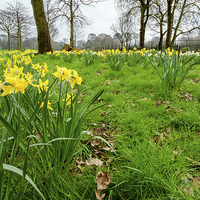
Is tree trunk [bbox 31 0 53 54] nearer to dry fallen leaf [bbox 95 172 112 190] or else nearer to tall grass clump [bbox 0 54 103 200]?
tall grass clump [bbox 0 54 103 200]

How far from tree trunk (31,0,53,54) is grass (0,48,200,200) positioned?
683 centimetres

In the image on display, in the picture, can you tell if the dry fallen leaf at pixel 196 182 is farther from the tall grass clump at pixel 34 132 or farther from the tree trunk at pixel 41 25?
the tree trunk at pixel 41 25

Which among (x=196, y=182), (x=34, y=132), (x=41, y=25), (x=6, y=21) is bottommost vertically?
(x=196, y=182)

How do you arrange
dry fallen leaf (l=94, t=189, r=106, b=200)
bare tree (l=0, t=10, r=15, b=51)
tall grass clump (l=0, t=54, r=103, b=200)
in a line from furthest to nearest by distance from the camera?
bare tree (l=0, t=10, r=15, b=51)
dry fallen leaf (l=94, t=189, r=106, b=200)
tall grass clump (l=0, t=54, r=103, b=200)

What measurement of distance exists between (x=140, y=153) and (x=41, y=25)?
8.46 meters

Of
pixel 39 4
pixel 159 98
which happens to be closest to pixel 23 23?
pixel 39 4

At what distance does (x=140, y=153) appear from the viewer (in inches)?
39.0

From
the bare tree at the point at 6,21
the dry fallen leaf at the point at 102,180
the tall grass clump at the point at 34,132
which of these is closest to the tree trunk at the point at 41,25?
the tall grass clump at the point at 34,132

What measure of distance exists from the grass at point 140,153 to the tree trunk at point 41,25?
6.83 m

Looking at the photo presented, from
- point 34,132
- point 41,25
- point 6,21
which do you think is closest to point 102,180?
point 34,132

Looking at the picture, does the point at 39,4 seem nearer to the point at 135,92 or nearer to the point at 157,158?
the point at 135,92

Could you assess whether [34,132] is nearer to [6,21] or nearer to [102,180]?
[102,180]

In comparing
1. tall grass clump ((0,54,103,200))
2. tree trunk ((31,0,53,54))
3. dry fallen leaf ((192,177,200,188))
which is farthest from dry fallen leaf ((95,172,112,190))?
tree trunk ((31,0,53,54))

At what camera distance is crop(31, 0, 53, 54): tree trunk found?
277 inches
